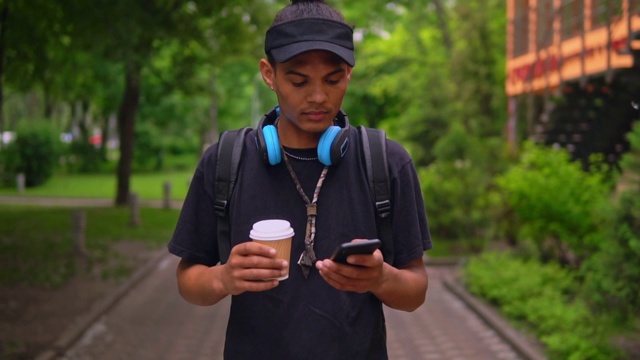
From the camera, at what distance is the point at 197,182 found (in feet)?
8.01

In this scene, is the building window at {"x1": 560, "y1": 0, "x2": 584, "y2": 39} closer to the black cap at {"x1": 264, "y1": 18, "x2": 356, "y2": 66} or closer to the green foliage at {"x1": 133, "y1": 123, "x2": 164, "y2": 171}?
the black cap at {"x1": 264, "y1": 18, "x2": 356, "y2": 66}

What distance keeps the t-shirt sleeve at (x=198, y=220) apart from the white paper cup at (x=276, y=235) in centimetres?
36

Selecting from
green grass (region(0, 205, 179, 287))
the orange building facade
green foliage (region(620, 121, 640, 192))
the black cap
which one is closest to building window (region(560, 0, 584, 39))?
the orange building facade

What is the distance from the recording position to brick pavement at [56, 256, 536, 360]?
8.23 meters

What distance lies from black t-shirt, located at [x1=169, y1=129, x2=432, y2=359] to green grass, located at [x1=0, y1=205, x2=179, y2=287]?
9991 mm

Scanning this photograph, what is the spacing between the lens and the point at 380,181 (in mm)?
2334

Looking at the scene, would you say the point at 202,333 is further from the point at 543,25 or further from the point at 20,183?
the point at 20,183

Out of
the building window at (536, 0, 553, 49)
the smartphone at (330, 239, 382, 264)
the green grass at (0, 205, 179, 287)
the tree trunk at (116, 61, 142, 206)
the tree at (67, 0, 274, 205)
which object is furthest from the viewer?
the tree trunk at (116, 61, 142, 206)

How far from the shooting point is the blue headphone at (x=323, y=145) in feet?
7.54

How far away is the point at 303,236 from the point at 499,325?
285 inches

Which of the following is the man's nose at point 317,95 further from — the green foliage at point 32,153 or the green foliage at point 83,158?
the green foliage at point 83,158

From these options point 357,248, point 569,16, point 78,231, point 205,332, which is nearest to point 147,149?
point 569,16

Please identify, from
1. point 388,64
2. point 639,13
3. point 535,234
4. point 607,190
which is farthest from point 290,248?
point 388,64

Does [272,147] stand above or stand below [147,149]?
below
